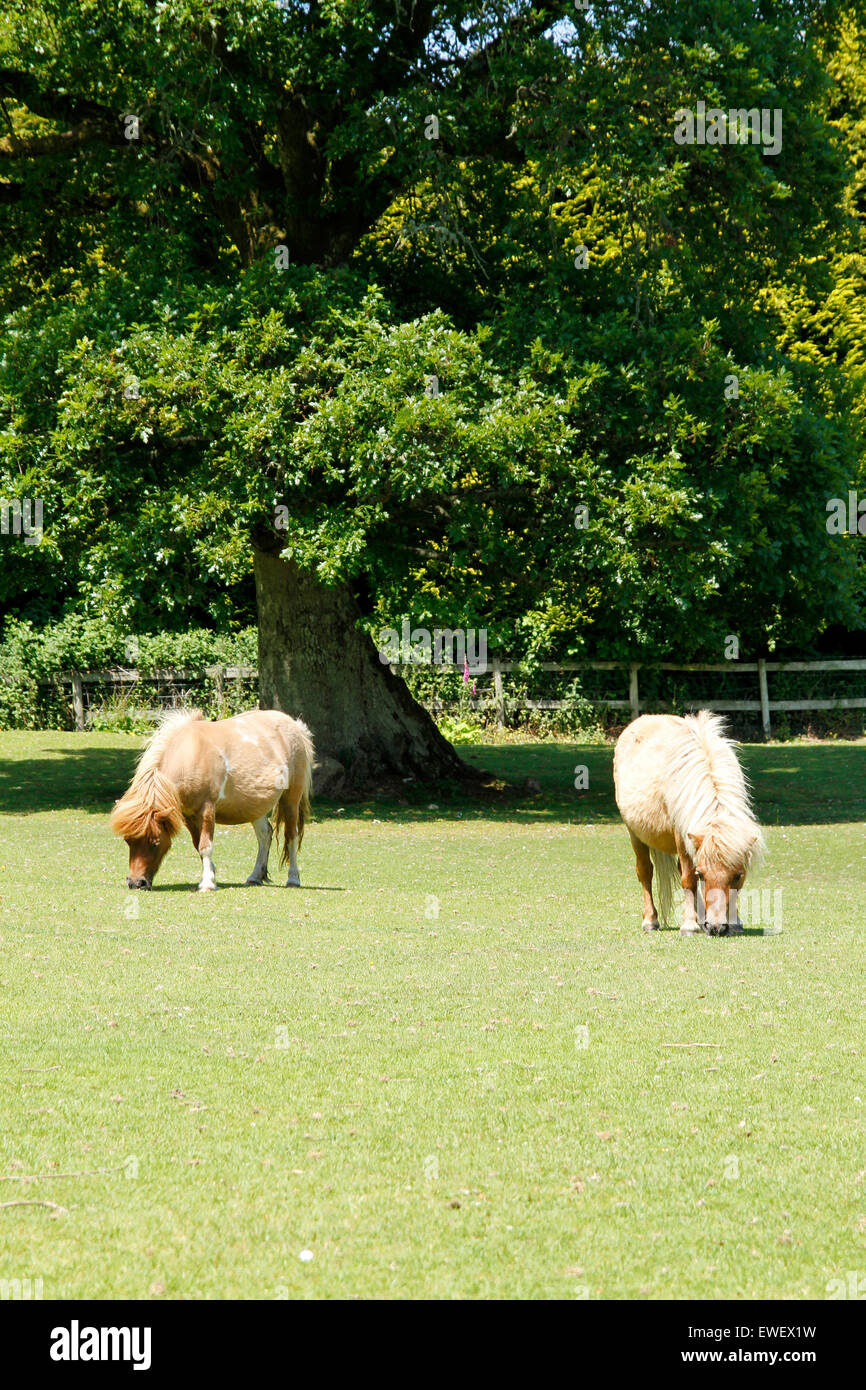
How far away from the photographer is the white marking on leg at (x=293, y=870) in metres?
15.4

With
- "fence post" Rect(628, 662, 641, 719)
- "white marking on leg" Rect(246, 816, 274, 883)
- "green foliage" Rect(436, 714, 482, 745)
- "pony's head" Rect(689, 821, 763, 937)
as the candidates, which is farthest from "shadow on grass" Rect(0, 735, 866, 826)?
"pony's head" Rect(689, 821, 763, 937)

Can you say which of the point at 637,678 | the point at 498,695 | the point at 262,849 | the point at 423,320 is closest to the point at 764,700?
the point at 637,678

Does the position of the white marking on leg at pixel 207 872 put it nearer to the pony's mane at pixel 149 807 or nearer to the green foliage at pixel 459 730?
the pony's mane at pixel 149 807

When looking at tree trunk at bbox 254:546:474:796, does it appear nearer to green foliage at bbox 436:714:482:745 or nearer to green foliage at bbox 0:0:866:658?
green foliage at bbox 0:0:866:658

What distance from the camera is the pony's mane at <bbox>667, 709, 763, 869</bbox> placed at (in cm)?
1115

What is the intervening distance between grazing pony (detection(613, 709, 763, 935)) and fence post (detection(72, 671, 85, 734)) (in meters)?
25.5

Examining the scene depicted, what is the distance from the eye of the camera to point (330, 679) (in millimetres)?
24734

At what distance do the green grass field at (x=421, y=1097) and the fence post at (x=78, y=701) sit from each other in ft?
72.8

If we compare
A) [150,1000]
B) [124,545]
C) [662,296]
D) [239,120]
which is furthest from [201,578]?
[150,1000]

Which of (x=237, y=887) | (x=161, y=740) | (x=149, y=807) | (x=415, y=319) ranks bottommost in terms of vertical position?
(x=237, y=887)

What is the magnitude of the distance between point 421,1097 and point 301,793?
29.1ft

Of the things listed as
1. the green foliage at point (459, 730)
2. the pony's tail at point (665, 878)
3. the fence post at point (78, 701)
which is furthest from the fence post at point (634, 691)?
the pony's tail at point (665, 878)

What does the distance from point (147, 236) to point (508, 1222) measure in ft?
68.6

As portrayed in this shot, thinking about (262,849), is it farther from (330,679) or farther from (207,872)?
(330,679)
